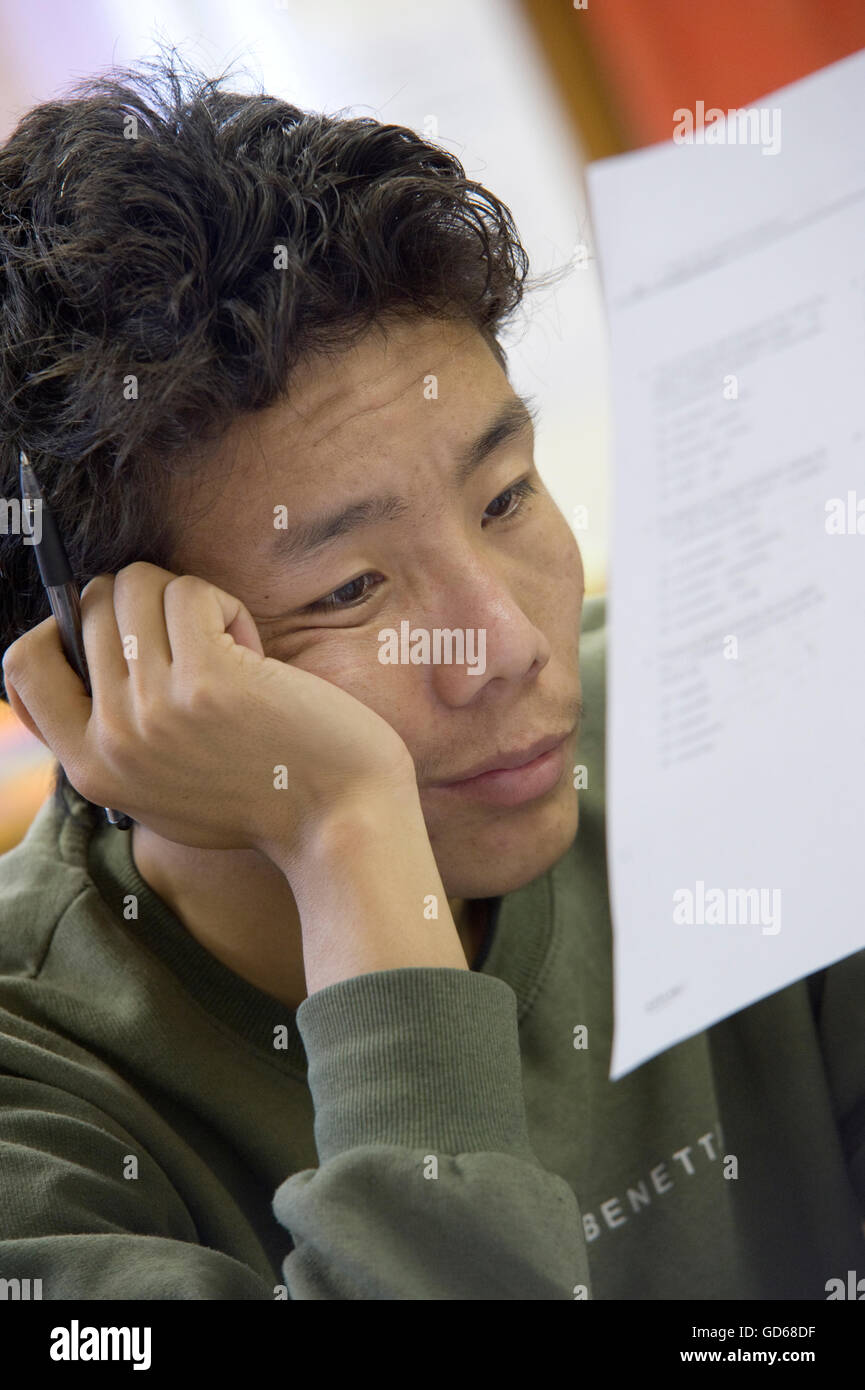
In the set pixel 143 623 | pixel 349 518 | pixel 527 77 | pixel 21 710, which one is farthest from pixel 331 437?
pixel 527 77

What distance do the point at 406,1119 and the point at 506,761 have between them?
251 millimetres

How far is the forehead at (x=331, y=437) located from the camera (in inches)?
27.8

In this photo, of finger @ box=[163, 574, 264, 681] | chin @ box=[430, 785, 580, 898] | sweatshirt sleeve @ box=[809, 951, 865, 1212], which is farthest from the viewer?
sweatshirt sleeve @ box=[809, 951, 865, 1212]

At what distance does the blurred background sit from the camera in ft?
2.46

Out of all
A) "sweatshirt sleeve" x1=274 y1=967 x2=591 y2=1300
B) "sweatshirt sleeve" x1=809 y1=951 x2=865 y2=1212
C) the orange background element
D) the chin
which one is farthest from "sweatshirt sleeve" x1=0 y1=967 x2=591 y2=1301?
the orange background element

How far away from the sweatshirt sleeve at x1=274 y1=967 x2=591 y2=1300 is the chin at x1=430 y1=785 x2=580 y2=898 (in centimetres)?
15

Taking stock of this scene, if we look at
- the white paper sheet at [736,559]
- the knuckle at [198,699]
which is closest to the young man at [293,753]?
the knuckle at [198,699]

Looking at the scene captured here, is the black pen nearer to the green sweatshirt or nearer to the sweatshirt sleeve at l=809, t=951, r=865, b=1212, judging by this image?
the green sweatshirt

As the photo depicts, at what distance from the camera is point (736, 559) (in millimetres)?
933

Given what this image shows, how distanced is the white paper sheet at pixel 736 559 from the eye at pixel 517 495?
0.48 feet

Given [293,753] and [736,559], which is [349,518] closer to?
[293,753]

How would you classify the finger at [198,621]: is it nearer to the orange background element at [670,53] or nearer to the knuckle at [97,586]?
the knuckle at [97,586]

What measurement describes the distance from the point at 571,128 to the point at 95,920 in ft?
2.21
